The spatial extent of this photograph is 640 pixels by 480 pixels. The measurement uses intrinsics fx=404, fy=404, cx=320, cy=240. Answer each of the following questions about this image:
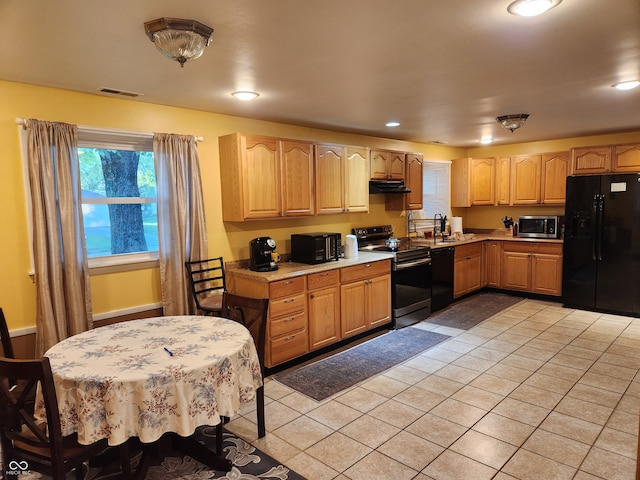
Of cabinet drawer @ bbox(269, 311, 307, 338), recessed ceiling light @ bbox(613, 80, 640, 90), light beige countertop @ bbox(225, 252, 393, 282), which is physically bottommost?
cabinet drawer @ bbox(269, 311, 307, 338)

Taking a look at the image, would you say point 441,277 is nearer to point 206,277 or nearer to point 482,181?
point 482,181

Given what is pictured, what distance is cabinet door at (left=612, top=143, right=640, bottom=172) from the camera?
5.07 meters

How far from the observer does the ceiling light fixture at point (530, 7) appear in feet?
5.55

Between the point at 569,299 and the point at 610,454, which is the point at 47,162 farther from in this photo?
the point at 569,299

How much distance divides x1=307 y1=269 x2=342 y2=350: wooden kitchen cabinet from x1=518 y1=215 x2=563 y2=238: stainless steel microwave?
366 cm

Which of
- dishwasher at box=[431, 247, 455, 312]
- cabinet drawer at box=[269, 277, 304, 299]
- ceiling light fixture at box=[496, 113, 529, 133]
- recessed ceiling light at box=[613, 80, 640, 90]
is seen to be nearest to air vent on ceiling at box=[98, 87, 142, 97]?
cabinet drawer at box=[269, 277, 304, 299]

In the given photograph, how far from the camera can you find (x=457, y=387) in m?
3.29

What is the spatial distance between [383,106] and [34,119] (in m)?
2.71

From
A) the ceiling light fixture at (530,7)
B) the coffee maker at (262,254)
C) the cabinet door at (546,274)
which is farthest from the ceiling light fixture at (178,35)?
the cabinet door at (546,274)

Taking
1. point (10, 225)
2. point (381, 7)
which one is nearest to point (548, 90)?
point (381, 7)

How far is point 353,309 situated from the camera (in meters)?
4.27

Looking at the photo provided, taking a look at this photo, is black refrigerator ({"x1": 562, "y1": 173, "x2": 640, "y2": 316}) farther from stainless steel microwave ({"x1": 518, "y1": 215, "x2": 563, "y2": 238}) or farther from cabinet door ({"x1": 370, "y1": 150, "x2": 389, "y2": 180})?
cabinet door ({"x1": 370, "y1": 150, "x2": 389, "y2": 180})

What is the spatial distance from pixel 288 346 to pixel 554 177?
4669mm

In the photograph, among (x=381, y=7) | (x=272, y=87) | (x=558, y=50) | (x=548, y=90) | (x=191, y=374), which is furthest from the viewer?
(x=548, y=90)
